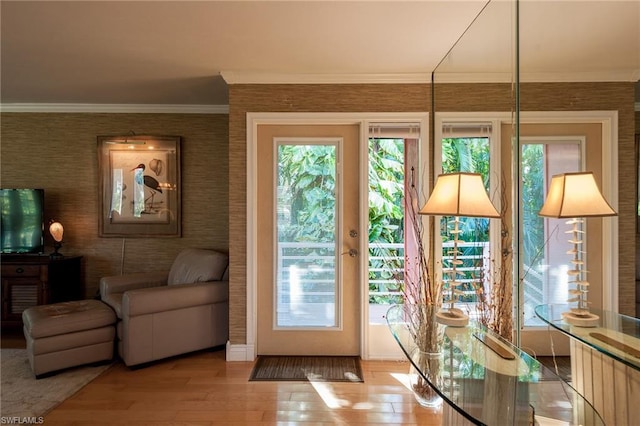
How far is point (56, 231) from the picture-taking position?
366cm

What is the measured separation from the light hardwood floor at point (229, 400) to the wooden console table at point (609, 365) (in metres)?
1.25

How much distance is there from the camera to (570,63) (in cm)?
129

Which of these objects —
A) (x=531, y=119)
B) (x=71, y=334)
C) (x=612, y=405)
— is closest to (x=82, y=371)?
(x=71, y=334)

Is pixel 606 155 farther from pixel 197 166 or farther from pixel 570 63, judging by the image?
pixel 197 166

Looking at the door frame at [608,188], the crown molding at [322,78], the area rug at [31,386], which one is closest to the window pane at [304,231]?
the crown molding at [322,78]

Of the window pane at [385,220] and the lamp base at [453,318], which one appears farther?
the window pane at [385,220]

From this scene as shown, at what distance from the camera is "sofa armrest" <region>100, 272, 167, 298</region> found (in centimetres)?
338

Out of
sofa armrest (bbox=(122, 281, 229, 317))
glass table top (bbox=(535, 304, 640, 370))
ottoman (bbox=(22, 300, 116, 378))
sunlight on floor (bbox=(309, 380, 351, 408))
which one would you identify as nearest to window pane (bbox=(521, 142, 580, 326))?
glass table top (bbox=(535, 304, 640, 370))

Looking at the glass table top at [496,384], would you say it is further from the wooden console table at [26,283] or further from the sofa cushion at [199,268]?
the wooden console table at [26,283]

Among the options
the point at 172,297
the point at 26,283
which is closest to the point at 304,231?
the point at 172,297

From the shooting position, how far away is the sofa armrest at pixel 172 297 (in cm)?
278

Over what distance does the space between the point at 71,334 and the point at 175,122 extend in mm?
2311

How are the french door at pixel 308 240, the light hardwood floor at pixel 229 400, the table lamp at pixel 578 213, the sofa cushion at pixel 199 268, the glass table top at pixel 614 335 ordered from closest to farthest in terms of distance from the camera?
1. the glass table top at pixel 614 335
2. the table lamp at pixel 578 213
3. the light hardwood floor at pixel 229 400
4. the french door at pixel 308 240
5. the sofa cushion at pixel 199 268

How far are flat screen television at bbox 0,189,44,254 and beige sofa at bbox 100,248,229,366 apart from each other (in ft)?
3.31
